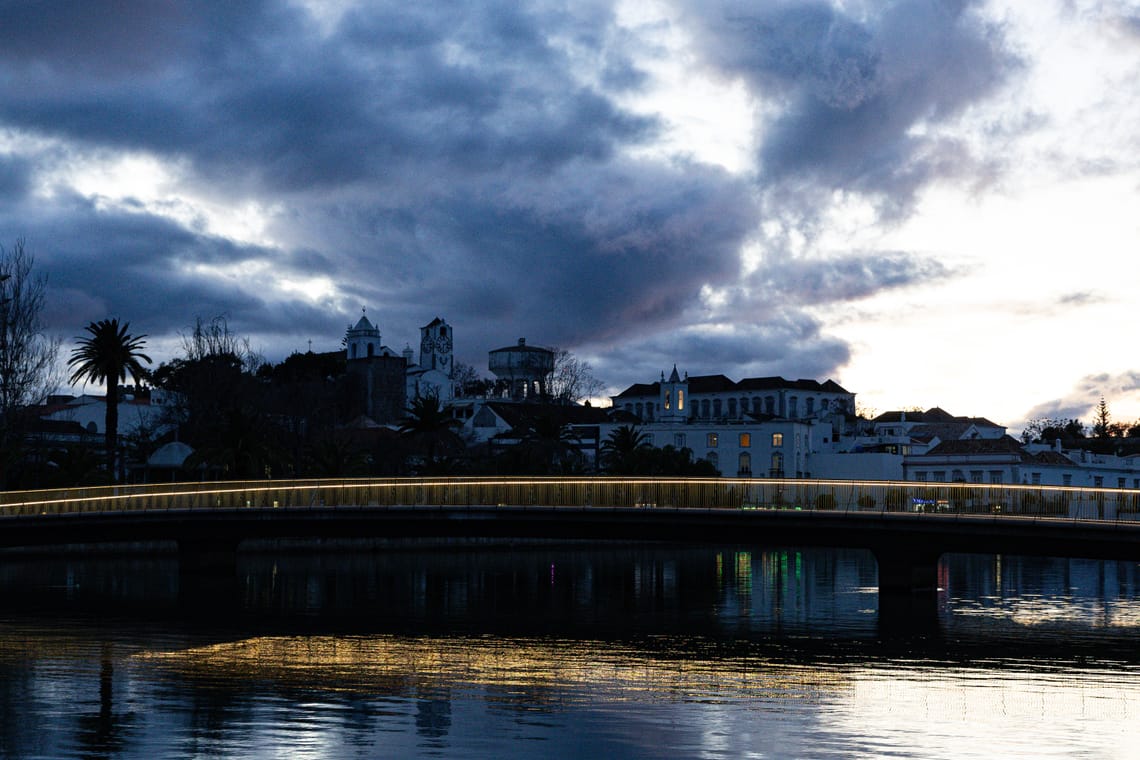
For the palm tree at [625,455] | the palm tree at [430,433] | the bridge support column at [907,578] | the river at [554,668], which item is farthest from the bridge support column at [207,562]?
the palm tree at [625,455]

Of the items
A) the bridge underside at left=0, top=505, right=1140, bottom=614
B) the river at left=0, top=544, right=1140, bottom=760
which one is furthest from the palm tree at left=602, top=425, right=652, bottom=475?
the bridge underside at left=0, top=505, right=1140, bottom=614

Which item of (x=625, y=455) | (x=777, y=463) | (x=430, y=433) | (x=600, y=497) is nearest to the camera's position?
(x=600, y=497)

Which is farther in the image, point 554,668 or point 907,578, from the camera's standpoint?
point 907,578

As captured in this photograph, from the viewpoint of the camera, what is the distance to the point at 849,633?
55906mm

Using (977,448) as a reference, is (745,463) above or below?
below

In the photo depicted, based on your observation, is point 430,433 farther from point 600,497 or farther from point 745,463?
point 600,497

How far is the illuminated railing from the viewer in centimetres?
6294

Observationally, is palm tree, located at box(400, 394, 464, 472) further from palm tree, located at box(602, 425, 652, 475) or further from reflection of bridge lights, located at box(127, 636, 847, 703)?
reflection of bridge lights, located at box(127, 636, 847, 703)

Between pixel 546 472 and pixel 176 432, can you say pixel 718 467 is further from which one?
pixel 176 432

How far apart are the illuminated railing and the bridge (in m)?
0.11

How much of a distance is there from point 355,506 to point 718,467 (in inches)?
3893

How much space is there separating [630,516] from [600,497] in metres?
2.34

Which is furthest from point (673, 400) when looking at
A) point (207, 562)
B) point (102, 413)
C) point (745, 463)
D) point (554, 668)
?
point (554, 668)

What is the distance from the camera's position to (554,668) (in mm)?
44500
